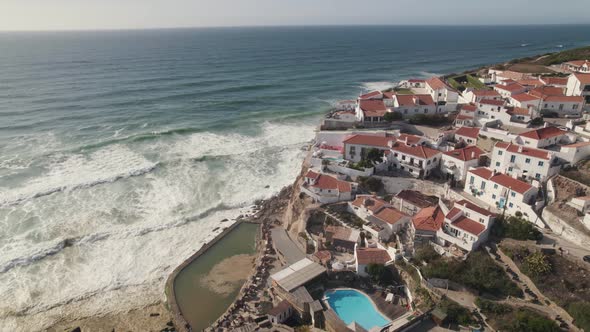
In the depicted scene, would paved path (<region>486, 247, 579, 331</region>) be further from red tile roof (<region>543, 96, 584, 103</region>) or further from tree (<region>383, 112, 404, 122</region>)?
red tile roof (<region>543, 96, 584, 103</region>)

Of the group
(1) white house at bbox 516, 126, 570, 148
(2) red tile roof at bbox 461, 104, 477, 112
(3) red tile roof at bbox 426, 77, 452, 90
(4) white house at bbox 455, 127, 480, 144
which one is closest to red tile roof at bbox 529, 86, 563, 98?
(2) red tile roof at bbox 461, 104, 477, 112

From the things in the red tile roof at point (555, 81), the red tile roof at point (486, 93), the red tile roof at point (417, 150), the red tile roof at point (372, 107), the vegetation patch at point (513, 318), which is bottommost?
the vegetation patch at point (513, 318)

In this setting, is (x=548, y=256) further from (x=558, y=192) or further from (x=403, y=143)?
(x=403, y=143)

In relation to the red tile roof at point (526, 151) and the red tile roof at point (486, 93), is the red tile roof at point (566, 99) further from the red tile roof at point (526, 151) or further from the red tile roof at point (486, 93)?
the red tile roof at point (526, 151)

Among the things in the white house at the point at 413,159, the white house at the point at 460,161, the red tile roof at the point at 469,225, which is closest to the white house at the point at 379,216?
the red tile roof at the point at 469,225

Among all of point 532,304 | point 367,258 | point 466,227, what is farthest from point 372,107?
point 532,304

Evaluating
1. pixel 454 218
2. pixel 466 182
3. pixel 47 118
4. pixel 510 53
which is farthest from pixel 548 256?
pixel 510 53
